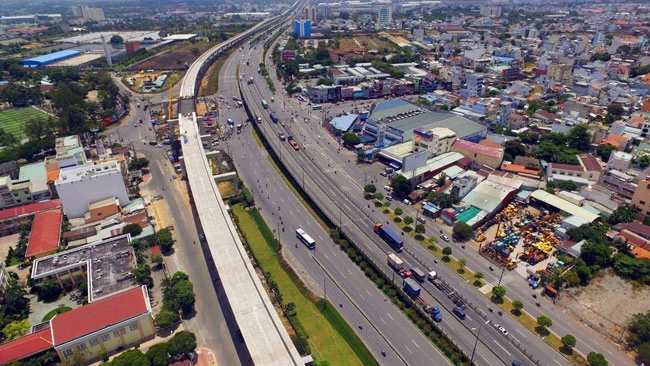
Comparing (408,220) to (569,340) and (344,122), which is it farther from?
(344,122)

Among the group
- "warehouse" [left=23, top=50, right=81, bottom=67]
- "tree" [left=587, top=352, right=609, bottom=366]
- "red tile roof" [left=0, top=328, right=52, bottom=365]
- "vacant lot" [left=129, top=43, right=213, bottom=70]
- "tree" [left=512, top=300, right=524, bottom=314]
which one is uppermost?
"warehouse" [left=23, top=50, right=81, bottom=67]

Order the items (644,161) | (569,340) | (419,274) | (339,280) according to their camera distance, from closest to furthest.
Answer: (569,340) < (419,274) < (339,280) < (644,161)

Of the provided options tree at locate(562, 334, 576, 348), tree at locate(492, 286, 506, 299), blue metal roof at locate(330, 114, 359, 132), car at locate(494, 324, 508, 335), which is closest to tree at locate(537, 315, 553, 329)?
tree at locate(562, 334, 576, 348)

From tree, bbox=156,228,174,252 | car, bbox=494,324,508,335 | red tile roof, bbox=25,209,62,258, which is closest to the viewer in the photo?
car, bbox=494,324,508,335

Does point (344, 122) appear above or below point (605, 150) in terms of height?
above

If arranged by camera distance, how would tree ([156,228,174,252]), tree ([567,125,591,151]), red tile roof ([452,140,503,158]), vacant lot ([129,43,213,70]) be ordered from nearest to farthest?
tree ([156,228,174,252])
red tile roof ([452,140,503,158])
tree ([567,125,591,151])
vacant lot ([129,43,213,70])

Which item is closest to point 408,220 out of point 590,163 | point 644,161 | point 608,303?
point 608,303

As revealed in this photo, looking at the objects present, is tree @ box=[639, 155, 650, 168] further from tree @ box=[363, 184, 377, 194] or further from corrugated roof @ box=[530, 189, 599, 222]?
tree @ box=[363, 184, 377, 194]
